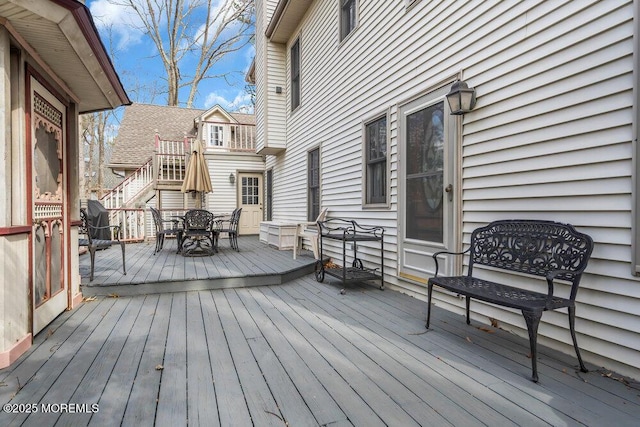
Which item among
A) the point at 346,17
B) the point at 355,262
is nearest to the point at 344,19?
the point at 346,17

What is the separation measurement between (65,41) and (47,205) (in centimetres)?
142

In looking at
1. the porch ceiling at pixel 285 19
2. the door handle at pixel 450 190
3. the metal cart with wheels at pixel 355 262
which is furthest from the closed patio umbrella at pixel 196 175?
the door handle at pixel 450 190

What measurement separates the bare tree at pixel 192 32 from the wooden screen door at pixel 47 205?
635 inches

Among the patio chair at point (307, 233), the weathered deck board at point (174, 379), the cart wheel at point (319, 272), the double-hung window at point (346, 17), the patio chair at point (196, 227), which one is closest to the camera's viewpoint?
the weathered deck board at point (174, 379)

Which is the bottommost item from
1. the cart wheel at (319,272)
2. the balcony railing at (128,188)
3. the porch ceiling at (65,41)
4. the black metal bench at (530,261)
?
the cart wheel at (319,272)

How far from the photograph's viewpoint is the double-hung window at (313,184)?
689cm

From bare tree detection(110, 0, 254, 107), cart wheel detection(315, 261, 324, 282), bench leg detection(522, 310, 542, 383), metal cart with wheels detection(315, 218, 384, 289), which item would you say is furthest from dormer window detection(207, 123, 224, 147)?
bench leg detection(522, 310, 542, 383)

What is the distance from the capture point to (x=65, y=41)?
246 cm

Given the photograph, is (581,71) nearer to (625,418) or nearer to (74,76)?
(625,418)

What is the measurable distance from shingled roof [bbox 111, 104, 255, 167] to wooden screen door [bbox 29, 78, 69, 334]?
35.1ft

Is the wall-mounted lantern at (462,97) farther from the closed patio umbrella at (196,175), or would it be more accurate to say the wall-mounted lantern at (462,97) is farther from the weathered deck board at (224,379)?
the closed patio umbrella at (196,175)

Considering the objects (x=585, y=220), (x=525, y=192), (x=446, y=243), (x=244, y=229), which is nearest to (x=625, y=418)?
(x=585, y=220)

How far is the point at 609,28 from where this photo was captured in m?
2.11

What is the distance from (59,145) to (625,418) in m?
4.69
